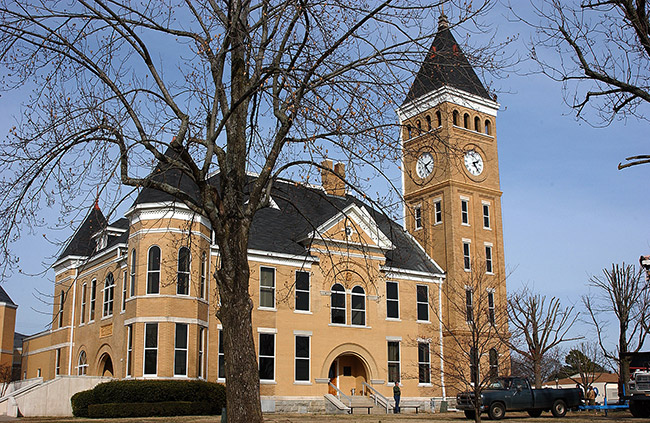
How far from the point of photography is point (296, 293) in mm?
35844

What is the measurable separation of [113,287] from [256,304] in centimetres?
736

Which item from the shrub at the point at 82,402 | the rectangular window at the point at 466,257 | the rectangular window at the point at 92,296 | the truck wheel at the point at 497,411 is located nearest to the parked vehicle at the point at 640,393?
the truck wheel at the point at 497,411

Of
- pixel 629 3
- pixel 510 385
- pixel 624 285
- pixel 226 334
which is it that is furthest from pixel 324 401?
pixel 629 3

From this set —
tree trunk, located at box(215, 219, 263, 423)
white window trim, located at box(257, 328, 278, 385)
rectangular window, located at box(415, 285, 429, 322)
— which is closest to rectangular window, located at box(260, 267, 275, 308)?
white window trim, located at box(257, 328, 278, 385)

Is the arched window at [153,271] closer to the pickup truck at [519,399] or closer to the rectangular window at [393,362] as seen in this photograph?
the pickup truck at [519,399]

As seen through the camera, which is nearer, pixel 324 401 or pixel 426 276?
pixel 324 401

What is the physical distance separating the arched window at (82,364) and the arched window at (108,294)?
3.40 meters

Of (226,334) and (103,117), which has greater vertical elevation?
(103,117)

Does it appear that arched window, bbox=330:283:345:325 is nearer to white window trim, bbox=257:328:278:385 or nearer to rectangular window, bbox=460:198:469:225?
white window trim, bbox=257:328:278:385

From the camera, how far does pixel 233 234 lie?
12.4 m

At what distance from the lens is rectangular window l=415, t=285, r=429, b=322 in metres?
40.9

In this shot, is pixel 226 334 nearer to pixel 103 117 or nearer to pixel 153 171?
pixel 153 171

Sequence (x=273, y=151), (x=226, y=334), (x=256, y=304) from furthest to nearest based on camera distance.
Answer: (x=256, y=304)
(x=273, y=151)
(x=226, y=334)

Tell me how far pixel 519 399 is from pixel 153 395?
49.6 ft
